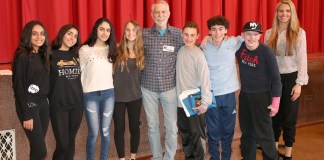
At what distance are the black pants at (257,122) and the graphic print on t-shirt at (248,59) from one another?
25cm

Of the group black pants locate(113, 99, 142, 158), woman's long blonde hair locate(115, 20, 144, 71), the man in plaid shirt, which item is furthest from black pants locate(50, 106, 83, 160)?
the man in plaid shirt

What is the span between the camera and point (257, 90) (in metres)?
3.04

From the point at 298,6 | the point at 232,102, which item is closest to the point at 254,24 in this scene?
the point at 232,102

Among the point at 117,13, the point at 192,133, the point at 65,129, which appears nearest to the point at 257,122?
the point at 192,133

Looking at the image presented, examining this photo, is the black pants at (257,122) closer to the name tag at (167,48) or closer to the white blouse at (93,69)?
the name tag at (167,48)

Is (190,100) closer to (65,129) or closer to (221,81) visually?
(221,81)

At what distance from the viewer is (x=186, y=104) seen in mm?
3092

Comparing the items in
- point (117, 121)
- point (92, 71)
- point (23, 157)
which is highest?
point (92, 71)

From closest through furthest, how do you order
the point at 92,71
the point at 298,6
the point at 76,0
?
the point at 92,71 < the point at 76,0 < the point at 298,6

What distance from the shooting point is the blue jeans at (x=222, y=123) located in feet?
10.5

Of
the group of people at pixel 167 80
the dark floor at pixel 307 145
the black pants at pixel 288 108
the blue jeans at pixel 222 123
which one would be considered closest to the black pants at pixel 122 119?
the group of people at pixel 167 80

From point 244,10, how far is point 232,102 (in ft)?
7.01

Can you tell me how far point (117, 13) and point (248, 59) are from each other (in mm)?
1612

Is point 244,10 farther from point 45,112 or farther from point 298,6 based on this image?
point 45,112
